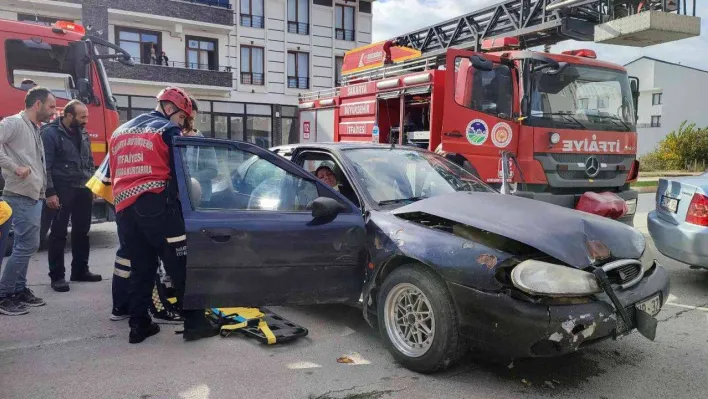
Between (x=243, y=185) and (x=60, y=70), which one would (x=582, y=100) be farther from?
(x=60, y=70)

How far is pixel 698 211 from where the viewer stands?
4887 millimetres

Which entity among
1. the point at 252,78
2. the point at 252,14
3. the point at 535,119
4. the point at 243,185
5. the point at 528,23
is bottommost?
the point at 243,185

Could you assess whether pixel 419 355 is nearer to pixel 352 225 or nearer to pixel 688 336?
pixel 352 225

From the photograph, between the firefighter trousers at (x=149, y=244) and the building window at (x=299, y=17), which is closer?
the firefighter trousers at (x=149, y=244)

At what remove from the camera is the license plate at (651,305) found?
314cm

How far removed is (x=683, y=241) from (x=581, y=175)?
2.18m

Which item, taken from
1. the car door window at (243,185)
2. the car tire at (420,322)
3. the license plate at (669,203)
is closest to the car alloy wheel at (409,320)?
the car tire at (420,322)

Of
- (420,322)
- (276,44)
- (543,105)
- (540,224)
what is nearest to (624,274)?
(540,224)

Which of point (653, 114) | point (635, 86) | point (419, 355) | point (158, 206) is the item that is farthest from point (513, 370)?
point (653, 114)

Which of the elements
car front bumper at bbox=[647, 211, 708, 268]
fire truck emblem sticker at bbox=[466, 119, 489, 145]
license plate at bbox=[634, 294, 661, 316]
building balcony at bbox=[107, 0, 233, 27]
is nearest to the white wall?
building balcony at bbox=[107, 0, 233, 27]

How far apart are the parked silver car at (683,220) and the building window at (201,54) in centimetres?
2240

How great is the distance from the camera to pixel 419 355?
325 cm

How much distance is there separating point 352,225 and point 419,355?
95 cm

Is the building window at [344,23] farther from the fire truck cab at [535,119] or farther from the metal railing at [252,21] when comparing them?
the fire truck cab at [535,119]
